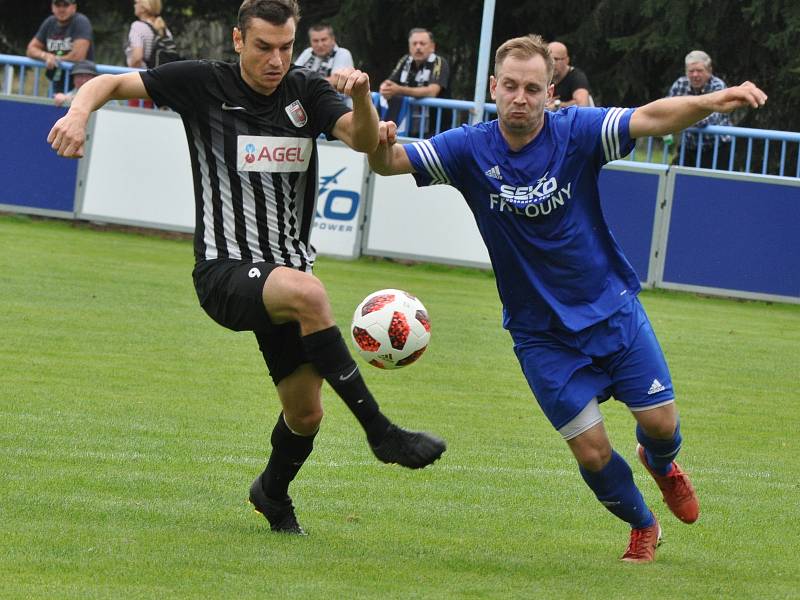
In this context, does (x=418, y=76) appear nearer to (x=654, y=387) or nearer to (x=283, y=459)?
(x=283, y=459)

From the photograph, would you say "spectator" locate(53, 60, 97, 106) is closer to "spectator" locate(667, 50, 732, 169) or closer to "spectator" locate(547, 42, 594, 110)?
"spectator" locate(547, 42, 594, 110)

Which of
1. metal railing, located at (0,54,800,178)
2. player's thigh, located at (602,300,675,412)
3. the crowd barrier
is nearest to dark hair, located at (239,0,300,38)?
player's thigh, located at (602,300,675,412)

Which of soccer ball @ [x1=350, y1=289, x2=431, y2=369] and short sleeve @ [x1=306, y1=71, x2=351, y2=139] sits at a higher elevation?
short sleeve @ [x1=306, y1=71, x2=351, y2=139]

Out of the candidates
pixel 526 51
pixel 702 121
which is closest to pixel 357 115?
pixel 526 51

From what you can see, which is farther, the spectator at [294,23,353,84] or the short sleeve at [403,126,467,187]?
the spectator at [294,23,353,84]

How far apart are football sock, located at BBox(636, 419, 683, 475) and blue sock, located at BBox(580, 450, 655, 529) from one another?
197mm

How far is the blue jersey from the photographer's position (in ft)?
18.9

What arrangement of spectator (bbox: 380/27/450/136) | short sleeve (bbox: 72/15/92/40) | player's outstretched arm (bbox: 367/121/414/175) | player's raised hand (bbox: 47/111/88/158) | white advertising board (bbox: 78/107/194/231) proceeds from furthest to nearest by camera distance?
short sleeve (bbox: 72/15/92/40)
spectator (bbox: 380/27/450/136)
white advertising board (bbox: 78/107/194/231)
player's outstretched arm (bbox: 367/121/414/175)
player's raised hand (bbox: 47/111/88/158)

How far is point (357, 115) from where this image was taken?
566 cm

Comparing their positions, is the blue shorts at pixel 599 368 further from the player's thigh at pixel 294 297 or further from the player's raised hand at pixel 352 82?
the player's raised hand at pixel 352 82

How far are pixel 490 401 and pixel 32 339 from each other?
3.25 m

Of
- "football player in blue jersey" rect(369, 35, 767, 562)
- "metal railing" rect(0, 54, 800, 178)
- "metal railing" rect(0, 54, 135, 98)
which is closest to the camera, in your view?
"football player in blue jersey" rect(369, 35, 767, 562)

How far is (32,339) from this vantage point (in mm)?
10164

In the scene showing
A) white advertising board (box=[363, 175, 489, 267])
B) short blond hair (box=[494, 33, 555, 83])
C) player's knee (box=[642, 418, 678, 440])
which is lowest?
player's knee (box=[642, 418, 678, 440])
